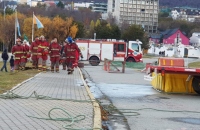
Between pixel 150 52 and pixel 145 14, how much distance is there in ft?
152

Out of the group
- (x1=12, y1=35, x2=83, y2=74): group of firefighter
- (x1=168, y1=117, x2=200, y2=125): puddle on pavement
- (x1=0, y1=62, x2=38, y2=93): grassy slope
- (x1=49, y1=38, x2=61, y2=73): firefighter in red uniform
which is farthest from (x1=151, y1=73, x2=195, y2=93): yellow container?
(x1=49, y1=38, x2=61, y2=73): firefighter in red uniform

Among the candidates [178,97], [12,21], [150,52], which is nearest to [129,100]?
[178,97]

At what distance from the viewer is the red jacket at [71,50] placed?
2564 cm

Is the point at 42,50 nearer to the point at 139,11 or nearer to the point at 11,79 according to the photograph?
the point at 11,79

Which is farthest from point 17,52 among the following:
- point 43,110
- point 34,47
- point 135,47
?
point 135,47

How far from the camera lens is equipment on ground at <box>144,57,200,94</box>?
1808cm

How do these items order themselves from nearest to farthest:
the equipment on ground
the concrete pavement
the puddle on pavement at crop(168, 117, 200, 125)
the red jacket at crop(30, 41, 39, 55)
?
the concrete pavement
the puddle on pavement at crop(168, 117, 200, 125)
the equipment on ground
the red jacket at crop(30, 41, 39, 55)

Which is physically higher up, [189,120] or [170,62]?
[170,62]

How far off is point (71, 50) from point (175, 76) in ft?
26.8

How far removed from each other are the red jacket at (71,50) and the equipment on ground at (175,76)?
6572 mm

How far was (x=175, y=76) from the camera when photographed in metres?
18.8

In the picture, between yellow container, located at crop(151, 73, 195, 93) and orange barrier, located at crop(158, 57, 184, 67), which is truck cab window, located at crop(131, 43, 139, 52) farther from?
yellow container, located at crop(151, 73, 195, 93)

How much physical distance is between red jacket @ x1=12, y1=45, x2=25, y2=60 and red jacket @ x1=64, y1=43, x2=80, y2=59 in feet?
7.44

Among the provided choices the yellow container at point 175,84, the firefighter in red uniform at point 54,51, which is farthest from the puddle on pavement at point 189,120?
the firefighter in red uniform at point 54,51
